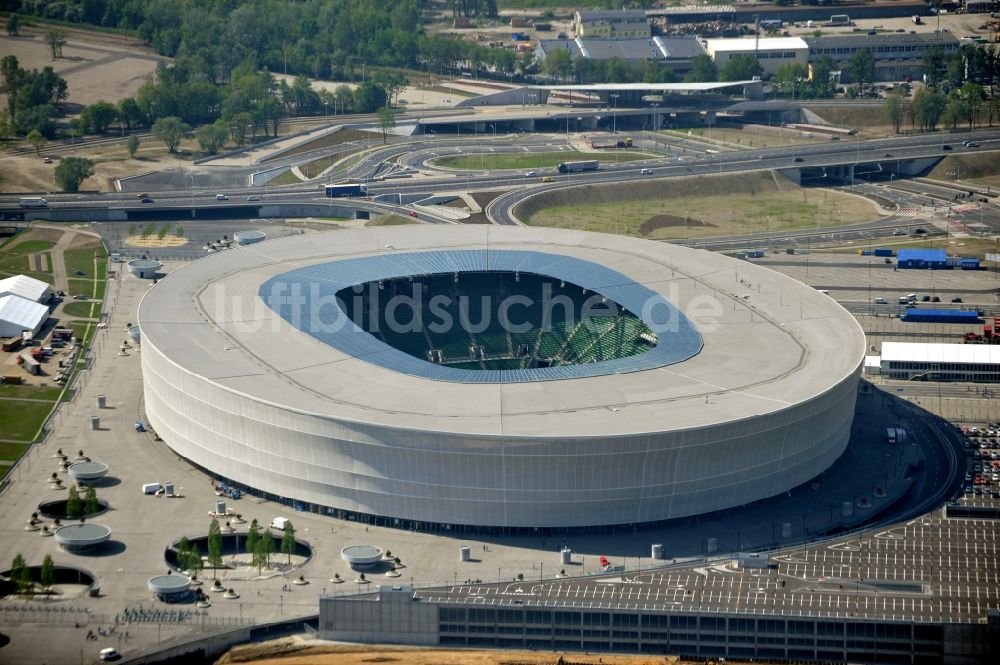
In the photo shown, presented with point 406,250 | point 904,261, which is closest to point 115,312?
point 406,250

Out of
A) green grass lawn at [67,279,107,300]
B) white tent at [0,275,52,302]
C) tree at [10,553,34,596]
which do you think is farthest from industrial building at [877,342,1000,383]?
white tent at [0,275,52,302]

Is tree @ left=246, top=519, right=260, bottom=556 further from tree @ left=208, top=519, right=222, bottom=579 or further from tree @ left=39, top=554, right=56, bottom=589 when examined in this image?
tree @ left=39, top=554, right=56, bottom=589

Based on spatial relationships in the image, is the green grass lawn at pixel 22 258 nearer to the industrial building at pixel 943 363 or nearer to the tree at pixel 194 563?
the tree at pixel 194 563

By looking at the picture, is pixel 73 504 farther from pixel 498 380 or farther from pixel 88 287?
pixel 88 287

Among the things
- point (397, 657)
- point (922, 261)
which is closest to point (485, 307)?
point (397, 657)

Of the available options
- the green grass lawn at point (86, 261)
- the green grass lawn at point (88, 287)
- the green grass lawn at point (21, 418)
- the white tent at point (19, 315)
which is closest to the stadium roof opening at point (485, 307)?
the green grass lawn at point (21, 418)
